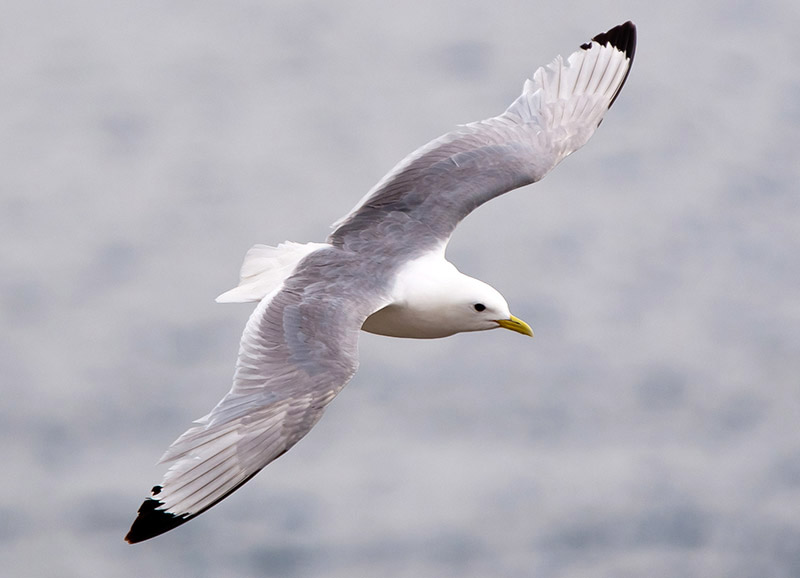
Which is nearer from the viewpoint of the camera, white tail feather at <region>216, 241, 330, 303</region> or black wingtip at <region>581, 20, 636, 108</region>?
white tail feather at <region>216, 241, 330, 303</region>

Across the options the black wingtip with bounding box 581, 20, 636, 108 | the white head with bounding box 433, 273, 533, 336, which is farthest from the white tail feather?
the black wingtip with bounding box 581, 20, 636, 108

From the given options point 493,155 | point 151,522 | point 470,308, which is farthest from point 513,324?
point 151,522

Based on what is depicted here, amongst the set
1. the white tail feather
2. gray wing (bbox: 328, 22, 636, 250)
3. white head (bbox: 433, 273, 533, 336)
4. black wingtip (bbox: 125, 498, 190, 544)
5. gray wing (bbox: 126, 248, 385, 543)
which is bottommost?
black wingtip (bbox: 125, 498, 190, 544)

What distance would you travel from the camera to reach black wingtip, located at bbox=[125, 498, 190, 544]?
4.98 meters

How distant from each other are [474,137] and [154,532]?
2843mm

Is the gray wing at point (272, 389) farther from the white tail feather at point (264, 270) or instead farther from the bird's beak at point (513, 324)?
the bird's beak at point (513, 324)

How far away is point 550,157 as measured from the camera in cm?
699

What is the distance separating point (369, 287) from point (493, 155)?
1.26 metres

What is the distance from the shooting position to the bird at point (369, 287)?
17.2ft

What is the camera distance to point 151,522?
197 inches

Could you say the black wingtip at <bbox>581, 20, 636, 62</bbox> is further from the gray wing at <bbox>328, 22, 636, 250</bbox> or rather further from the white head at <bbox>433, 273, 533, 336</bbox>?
the white head at <bbox>433, 273, 533, 336</bbox>

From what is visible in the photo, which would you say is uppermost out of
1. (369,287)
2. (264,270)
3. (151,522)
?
(264,270)

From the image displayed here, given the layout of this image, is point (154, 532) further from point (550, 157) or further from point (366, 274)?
point (550, 157)

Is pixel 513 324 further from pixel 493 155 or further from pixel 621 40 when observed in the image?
pixel 621 40
